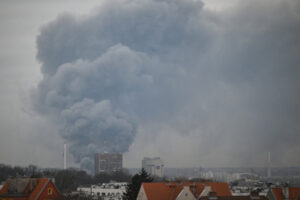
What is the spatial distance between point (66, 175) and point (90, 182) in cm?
1669

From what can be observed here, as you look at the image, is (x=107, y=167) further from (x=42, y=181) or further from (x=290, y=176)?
(x=42, y=181)

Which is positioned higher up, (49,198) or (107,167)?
(107,167)

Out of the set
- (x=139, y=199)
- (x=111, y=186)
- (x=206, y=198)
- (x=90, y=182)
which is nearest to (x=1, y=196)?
(x=139, y=199)

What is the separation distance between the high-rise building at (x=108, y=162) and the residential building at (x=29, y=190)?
12805 cm

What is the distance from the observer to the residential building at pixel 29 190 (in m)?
47.7

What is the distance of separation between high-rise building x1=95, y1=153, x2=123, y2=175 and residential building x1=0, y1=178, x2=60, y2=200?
12805cm

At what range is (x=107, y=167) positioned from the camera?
186 m

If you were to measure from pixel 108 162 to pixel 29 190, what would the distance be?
135689 mm

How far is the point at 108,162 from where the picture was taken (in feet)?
602

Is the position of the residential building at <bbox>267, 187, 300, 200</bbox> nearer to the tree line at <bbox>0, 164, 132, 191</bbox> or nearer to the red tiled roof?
the red tiled roof

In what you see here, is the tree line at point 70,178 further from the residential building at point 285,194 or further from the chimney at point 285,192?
the chimney at point 285,192

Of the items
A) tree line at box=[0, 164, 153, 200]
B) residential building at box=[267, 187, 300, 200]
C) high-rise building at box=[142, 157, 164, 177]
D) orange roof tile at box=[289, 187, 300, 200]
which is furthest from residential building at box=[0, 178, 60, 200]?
high-rise building at box=[142, 157, 164, 177]

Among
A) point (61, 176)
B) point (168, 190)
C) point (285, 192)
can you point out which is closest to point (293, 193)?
point (285, 192)

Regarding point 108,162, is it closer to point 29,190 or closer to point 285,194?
point 29,190
